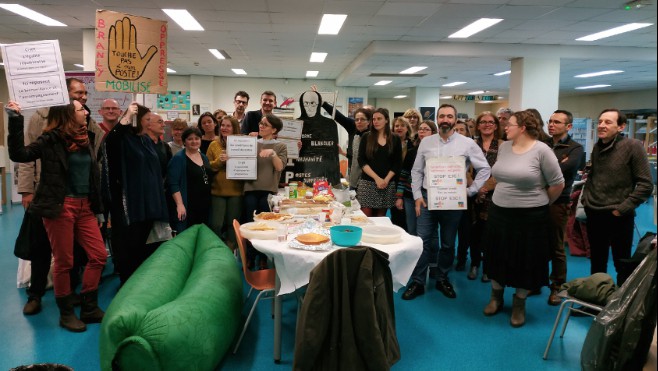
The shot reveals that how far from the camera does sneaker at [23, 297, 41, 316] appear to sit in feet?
10.1

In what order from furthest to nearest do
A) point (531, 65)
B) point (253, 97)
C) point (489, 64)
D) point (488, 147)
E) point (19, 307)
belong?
point (253, 97)
point (489, 64)
point (531, 65)
point (488, 147)
point (19, 307)

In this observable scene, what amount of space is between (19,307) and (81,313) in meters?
0.69

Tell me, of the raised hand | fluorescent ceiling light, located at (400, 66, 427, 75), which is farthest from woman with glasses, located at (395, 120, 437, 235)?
fluorescent ceiling light, located at (400, 66, 427, 75)

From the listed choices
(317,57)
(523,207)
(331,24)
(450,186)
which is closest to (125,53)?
(450,186)

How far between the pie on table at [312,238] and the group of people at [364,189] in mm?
1335

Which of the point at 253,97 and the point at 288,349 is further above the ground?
the point at 253,97

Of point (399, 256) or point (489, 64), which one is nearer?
point (399, 256)

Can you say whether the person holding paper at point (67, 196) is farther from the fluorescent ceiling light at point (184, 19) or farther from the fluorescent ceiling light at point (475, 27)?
the fluorescent ceiling light at point (475, 27)

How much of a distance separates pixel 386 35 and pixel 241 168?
17.4 ft

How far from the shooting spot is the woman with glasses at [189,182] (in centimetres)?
350

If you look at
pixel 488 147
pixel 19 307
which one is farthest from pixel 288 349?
pixel 488 147

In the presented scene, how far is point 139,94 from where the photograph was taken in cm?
330

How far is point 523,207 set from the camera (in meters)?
2.83

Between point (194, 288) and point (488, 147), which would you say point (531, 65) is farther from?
point (194, 288)
